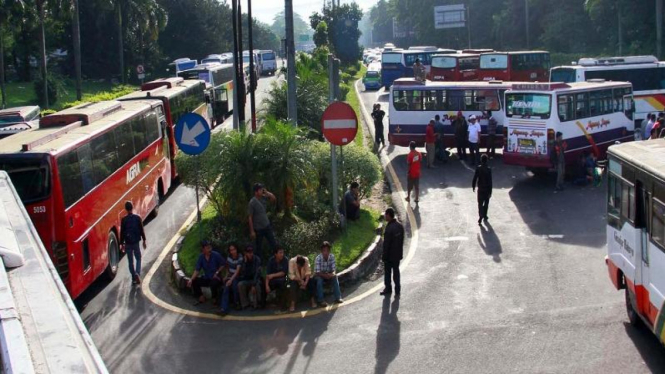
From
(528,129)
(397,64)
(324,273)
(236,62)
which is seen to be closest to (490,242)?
(324,273)

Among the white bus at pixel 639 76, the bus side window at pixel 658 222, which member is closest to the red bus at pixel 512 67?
the white bus at pixel 639 76

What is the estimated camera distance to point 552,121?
21.1 m

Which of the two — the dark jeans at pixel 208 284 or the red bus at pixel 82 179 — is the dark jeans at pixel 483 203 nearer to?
the dark jeans at pixel 208 284

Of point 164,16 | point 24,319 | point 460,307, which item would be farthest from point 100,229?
point 164,16

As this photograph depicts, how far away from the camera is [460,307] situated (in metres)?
11.8

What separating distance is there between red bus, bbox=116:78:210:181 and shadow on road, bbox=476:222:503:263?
8.02 m

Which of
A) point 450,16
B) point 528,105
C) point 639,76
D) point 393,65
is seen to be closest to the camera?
point 528,105

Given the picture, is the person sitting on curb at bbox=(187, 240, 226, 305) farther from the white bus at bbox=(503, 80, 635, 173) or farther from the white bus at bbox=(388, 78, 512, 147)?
the white bus at bbox=(388, 78, 512, 147)

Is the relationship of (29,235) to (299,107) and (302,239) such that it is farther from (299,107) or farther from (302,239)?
(299,107)

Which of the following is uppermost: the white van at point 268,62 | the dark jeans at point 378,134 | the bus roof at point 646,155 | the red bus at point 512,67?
the white van at point 268,62

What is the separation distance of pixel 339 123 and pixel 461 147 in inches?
439

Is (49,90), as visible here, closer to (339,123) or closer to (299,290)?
(339,123)

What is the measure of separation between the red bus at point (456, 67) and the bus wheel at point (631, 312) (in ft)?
115

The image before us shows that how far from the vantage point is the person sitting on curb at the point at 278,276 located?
1219cm
